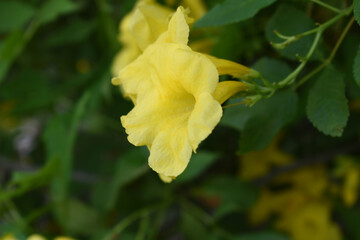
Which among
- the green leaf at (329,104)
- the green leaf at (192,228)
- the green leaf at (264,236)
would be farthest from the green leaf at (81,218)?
the green leaf at (329,104)

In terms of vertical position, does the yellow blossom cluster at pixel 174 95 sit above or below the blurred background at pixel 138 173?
above

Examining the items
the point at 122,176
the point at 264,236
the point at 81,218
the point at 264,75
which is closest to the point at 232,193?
the point at 264,236

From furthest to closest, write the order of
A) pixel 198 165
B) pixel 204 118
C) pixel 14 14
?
pixel 14 14, pixel 198 165, pixel 204 118

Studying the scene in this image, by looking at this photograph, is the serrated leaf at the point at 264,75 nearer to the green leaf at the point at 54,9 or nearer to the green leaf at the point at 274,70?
the green leaf at the point at 274,70

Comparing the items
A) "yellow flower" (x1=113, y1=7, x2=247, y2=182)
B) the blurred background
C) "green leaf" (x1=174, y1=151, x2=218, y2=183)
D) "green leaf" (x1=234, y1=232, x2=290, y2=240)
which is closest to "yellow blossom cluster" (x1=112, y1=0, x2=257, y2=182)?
"yellow flower" (x1=113, y1=7, x2=247, y2=182)

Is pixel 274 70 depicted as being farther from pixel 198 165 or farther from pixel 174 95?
pixel 198 165

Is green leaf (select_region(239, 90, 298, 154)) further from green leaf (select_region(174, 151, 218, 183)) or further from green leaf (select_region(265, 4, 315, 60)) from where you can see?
green leaf (select_region(174, 151, 218, 183))
